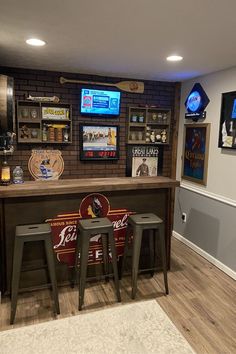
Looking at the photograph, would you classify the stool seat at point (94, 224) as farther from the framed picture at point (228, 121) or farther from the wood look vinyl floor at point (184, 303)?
the framed picture at point (228, 121)

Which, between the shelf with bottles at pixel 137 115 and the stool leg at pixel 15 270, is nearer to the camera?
the stool leg at pixel 15 270

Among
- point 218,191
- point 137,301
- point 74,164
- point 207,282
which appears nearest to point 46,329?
point 137,301

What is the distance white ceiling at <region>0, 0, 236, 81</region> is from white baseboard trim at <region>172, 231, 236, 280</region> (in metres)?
2.25

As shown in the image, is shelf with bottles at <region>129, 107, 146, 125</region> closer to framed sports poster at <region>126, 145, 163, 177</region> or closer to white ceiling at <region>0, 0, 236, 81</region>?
framed sports poster at <region>126, 145, 163, 177</region>

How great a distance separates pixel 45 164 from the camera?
11.9ft

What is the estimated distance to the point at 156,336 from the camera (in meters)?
2.12

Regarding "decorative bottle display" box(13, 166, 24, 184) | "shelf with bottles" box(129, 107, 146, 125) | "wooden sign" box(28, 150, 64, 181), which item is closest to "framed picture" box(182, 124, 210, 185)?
"shelf with bottles" box(129, 107, 146, 125)

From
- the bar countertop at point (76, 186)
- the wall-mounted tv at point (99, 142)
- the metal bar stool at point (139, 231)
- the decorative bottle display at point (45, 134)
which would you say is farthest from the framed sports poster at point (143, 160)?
the metal bar stool at point (139, 231)

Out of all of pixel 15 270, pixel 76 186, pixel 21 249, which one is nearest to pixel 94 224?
pixel 76 186

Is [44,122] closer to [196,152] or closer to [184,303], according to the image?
[196,152]

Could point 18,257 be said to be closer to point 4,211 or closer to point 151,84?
point 4,211

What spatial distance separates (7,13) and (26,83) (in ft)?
5.70

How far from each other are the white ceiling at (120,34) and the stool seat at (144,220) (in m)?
1.55

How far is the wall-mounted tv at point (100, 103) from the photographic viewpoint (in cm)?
360
